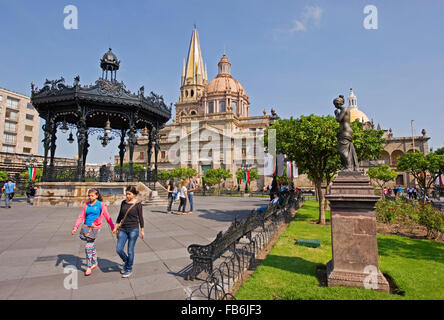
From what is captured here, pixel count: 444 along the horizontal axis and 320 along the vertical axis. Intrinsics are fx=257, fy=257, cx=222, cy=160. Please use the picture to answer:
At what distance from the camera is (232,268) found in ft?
15.7

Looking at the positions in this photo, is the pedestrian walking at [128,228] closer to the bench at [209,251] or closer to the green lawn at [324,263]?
the bench at [209,251]

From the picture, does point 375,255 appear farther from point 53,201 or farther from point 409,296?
point 53,201

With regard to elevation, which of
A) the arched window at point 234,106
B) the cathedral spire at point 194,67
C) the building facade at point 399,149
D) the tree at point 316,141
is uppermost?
the cathedral spire at point 194,67

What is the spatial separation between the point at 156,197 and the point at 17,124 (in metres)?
50.0

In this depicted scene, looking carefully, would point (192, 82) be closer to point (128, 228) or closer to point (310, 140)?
point (310, 140)

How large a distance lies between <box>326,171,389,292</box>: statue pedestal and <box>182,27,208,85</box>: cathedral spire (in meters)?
62.3

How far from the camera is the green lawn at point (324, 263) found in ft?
12.5

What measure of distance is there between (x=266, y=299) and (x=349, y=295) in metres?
1.26

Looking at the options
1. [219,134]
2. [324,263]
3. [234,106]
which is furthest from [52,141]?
[234,106]

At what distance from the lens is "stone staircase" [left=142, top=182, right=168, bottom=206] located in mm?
15164

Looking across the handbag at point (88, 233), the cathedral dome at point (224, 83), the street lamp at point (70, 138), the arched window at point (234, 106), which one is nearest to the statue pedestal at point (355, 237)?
the handbag at point (88, 233)

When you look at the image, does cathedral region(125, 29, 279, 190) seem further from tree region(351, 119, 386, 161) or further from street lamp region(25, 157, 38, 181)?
tree region(351, 119, 386, 161)

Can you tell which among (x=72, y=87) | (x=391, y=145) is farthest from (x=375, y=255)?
(x=391, y=145)

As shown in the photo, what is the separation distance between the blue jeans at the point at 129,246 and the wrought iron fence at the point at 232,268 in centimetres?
129
